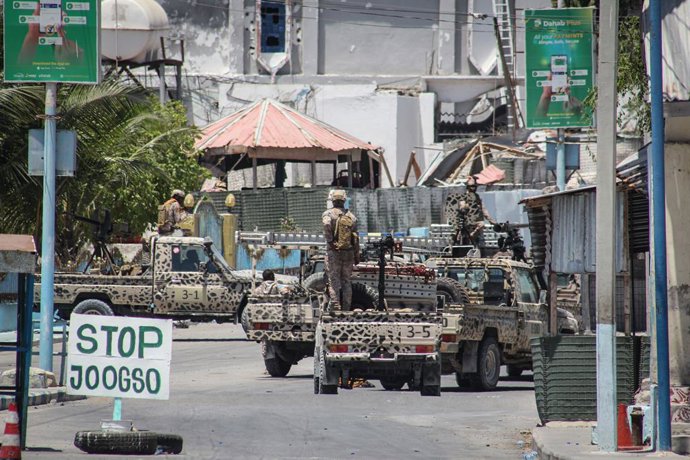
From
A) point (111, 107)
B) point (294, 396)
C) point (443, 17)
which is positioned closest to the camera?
point (294, 396)

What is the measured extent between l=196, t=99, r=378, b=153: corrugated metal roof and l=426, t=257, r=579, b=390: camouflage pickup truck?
2386cm

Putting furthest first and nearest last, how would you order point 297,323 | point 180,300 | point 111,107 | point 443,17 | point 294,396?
point 443,17 → point 180,300 → point 111,107 → point 297,323 → point 294,396

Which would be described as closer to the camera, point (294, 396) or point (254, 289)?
point (294, 396)

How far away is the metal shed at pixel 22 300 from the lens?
39.5 feet

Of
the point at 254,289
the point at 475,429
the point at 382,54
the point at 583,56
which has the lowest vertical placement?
the point at 475,429

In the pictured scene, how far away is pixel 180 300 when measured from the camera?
27500 mm

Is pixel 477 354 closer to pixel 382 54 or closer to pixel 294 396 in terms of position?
pixel 294 396

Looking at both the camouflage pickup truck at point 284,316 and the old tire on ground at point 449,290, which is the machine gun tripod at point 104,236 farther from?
the old tire on ground at point 449,290

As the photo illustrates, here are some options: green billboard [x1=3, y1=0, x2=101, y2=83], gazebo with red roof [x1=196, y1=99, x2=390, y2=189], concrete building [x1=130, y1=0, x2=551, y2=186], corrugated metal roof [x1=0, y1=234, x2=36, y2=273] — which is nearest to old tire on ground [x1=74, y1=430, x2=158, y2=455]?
corrugated metal roof [x1=0, y1=234, x2=36, y2=273]

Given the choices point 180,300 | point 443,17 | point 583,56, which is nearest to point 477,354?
point 583,56

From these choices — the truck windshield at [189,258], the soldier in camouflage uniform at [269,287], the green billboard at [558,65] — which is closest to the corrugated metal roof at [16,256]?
the soldier in camouflage uniform at [269,287]

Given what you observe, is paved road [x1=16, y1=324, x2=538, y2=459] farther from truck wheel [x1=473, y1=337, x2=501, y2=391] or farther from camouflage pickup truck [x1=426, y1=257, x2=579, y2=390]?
camouflage pickup truck [x1=426, y1=257, x2=579, y2=390]

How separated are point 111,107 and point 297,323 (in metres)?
4.88

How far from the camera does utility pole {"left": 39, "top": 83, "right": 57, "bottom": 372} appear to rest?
1744 centimetres
